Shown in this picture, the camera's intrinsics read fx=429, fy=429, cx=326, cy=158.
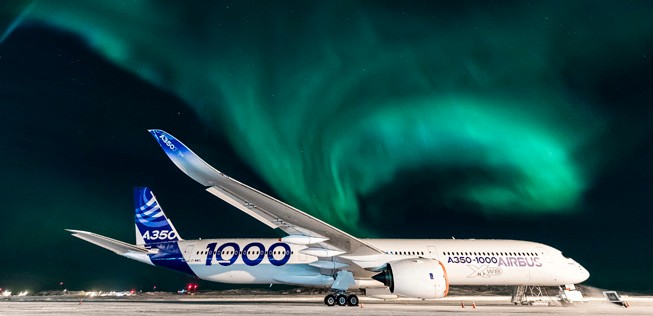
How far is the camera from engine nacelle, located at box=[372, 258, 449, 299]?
14695 millimetres

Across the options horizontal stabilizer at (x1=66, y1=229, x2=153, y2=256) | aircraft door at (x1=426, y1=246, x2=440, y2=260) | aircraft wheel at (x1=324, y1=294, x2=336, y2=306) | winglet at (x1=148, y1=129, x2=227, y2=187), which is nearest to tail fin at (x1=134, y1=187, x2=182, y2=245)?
horizontal stabilizer at (x1=66, y1=229, x2=153, y2=256)

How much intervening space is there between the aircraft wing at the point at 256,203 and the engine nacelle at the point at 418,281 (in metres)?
2.34

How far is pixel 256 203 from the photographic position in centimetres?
1278

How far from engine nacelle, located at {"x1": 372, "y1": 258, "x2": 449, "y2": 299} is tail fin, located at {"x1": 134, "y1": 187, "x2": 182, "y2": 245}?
14.5 m

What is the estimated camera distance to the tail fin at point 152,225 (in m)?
24.6

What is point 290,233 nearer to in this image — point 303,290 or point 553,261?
point 553,261

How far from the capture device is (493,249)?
2167 centimetres

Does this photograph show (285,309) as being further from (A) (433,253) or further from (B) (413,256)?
(A) (433,253)

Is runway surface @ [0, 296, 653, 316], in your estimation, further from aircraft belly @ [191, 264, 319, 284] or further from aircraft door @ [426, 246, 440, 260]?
aircraft door @ [426, 246, 440, 260]

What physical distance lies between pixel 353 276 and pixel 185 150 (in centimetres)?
1060

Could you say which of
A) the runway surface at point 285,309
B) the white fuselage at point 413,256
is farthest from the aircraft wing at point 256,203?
the white fuselage at point 413,256

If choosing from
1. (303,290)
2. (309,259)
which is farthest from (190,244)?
(303,290)

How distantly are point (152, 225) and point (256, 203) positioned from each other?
1471 cm

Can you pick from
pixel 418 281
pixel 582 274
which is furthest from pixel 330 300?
pixel 582 274
